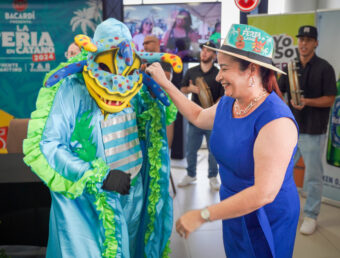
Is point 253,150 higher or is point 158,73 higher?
point 158,73

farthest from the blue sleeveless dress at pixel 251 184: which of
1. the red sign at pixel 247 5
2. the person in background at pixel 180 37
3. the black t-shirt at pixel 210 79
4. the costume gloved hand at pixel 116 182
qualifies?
the person in background at pixel 180 37

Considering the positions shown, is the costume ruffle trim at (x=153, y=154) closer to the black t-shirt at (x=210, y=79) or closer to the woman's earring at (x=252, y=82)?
the woman's earring at (x=252, y=82)

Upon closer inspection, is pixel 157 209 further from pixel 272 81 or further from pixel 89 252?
pixel 272 81

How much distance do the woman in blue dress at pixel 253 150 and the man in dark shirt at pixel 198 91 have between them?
2.14m

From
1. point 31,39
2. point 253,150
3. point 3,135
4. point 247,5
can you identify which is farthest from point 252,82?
point 3,135

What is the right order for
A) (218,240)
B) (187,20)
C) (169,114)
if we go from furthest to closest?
(187,20) < (218,240) < (169,114)

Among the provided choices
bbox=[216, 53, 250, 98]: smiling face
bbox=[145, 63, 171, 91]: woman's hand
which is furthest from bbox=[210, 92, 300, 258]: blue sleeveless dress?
bbox=[145, 63, 171, 91]: woman's hand

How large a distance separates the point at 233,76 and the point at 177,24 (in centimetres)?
389

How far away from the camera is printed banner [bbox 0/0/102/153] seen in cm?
461

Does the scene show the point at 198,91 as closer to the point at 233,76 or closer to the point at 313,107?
the point at 313,107

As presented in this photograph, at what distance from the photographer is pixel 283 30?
3840mm

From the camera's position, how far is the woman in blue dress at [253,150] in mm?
1191

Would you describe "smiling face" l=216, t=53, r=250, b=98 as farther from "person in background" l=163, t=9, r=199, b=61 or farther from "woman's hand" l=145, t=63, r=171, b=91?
"person in background" l=163, t=9, r=199, b=61

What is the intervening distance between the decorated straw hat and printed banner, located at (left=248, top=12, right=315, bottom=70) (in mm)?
2558
